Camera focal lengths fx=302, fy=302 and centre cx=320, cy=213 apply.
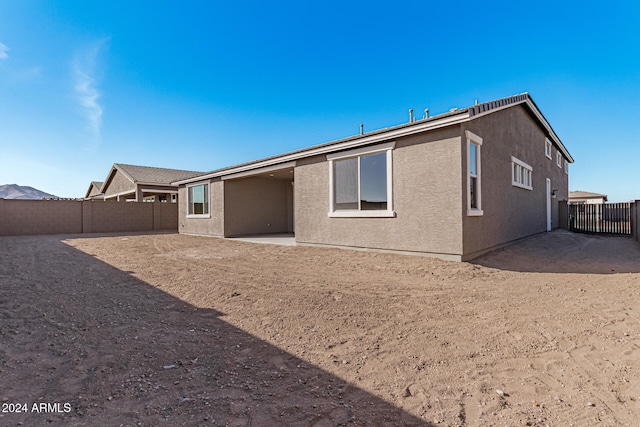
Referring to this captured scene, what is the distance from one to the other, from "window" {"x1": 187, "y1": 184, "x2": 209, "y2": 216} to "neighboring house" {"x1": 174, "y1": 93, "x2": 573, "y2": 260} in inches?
81.2

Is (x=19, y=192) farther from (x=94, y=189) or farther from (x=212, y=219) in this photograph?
(x=212, y=219)

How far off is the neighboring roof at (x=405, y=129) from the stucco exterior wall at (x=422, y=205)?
0.28m

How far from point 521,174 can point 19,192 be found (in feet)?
480

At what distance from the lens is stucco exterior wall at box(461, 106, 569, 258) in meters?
7.85

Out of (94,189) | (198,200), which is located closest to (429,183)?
(198,200)

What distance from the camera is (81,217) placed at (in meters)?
18.5

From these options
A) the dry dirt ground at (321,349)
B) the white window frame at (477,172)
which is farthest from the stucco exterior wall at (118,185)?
the white window frame at (477,172)

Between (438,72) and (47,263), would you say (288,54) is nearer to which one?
(438,72)

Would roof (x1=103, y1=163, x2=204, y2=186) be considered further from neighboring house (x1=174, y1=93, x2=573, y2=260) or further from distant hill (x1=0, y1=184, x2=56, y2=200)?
distant hill (x1=0, y1=184, x2=56, y2=200)

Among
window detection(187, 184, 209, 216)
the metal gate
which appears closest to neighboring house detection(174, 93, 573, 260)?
window detection(187, 184, 209, 216)

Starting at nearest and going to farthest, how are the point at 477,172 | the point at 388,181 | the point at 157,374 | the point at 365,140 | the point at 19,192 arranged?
the point at 157,374
the point at 477,172
the point at 388,181
the point at 365,140
the point at 19,192

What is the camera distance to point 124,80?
12648 millimetres

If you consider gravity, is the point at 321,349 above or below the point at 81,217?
below

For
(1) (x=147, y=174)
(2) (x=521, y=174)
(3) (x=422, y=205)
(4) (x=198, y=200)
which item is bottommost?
(3) (x=422, y=205)
